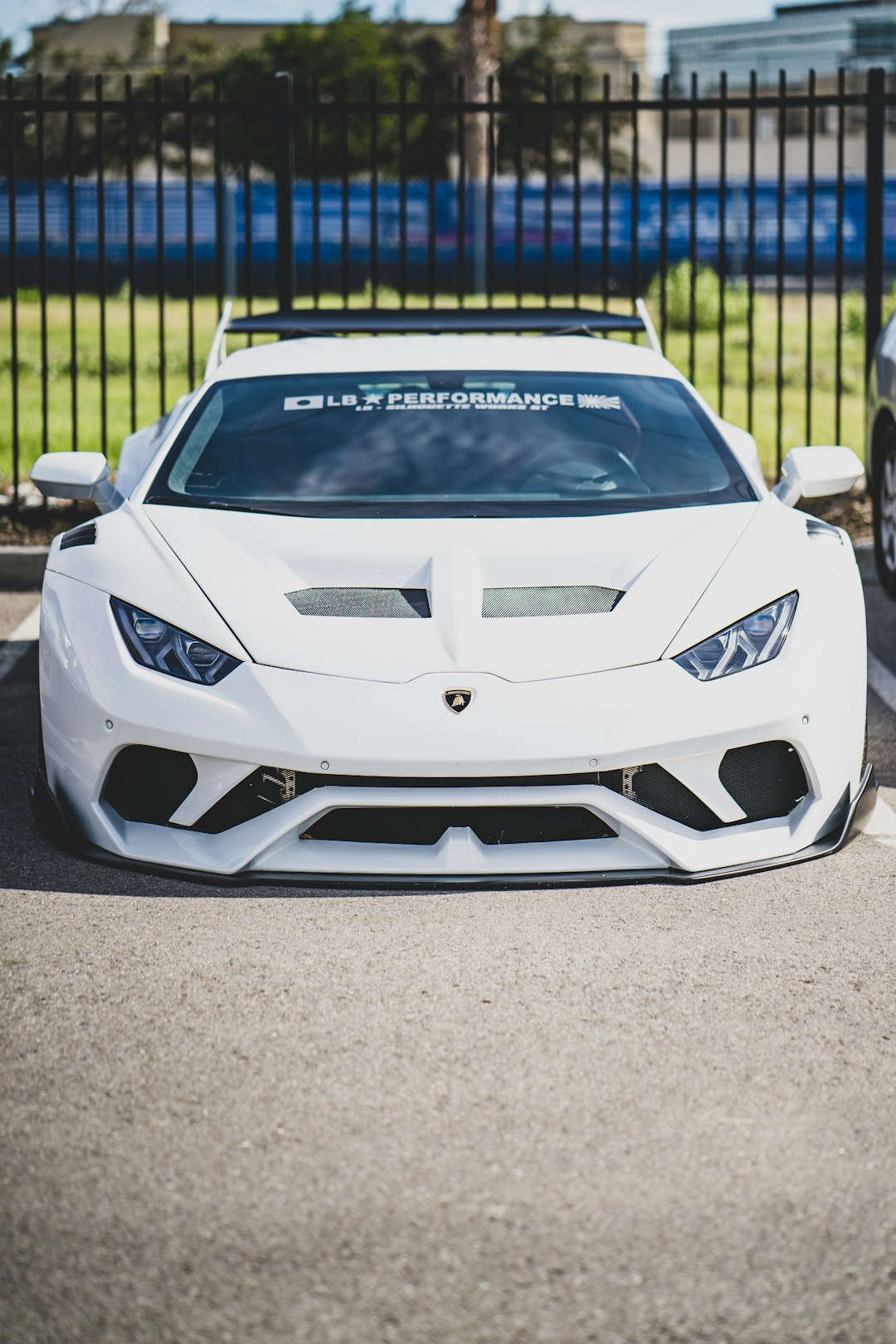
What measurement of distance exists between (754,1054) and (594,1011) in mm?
342

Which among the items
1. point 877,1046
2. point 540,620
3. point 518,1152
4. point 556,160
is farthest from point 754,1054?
point 556,160

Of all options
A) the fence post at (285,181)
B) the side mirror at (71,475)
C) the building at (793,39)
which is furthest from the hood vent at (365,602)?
the building at (793,39)

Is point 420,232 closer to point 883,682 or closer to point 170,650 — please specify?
point 883,682

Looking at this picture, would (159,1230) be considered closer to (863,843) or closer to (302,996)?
(302,996)

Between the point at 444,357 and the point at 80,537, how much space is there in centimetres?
147

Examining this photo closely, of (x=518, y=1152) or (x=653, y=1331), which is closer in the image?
(x=653, y=1331)

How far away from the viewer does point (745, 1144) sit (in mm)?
2613

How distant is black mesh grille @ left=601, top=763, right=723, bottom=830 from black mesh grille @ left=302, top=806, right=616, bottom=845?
0.10 meters

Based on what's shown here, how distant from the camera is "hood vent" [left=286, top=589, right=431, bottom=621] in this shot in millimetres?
3721

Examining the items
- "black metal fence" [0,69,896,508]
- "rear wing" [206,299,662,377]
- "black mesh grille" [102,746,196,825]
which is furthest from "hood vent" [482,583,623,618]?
"black metal fence" [0,69,896,508]

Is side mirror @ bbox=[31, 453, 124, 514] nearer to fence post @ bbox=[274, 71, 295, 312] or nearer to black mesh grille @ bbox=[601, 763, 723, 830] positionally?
black mesh grille @ bbox=[601, 763, 723, 830]

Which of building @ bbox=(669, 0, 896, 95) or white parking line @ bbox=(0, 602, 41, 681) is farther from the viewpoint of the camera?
building @ bbox=(669, 0, 896, 95)

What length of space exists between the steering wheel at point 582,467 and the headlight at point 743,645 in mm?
849

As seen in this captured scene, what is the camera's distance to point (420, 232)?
31.0 meters
